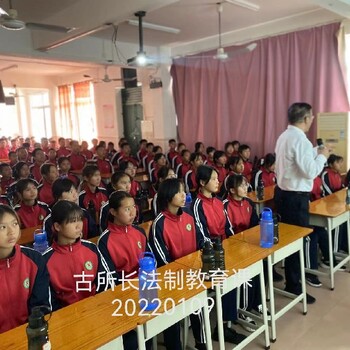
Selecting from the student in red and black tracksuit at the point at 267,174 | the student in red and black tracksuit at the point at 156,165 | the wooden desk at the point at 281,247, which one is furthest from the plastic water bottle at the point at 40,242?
the student in red and black tracksuit at the point at 156,165

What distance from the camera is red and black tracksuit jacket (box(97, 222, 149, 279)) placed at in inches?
80.4

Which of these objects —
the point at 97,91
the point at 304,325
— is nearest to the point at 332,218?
the point at 304,325

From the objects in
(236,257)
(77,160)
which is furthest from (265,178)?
(77,160)

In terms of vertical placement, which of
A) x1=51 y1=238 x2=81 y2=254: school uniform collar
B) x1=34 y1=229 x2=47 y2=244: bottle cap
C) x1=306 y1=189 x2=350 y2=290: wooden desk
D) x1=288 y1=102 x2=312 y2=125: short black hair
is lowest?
x1=306 y1=189 x2=350 y2=290: wooden desk

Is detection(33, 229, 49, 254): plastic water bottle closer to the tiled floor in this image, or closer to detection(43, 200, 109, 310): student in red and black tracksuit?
detection(43, 200, 109, 310): student in red and black tracksuit

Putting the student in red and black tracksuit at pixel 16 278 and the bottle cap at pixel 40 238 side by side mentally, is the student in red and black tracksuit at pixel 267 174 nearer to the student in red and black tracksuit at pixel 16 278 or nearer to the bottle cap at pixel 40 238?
the bottle cap at pixel 40 238

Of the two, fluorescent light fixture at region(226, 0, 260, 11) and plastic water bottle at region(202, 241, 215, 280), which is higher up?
fluorescent light fixture at region(226, 0, 260, 11)

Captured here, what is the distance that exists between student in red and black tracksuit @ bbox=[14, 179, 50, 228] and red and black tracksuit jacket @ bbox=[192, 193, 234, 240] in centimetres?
152

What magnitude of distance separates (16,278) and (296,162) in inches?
79.4

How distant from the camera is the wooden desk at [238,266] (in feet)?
6.04

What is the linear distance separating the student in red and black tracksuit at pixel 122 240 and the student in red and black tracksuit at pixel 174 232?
11cm

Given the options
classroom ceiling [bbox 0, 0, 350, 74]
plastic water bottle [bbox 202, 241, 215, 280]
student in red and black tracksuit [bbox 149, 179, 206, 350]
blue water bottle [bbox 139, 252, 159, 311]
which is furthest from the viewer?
classroom ceiling [bbox 0, 0, 350, 74]

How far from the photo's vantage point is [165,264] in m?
2.10

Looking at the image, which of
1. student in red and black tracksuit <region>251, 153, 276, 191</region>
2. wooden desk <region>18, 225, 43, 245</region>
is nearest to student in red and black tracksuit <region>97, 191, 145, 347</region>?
wooden desk <region>18, 225, 43, 245</region>
